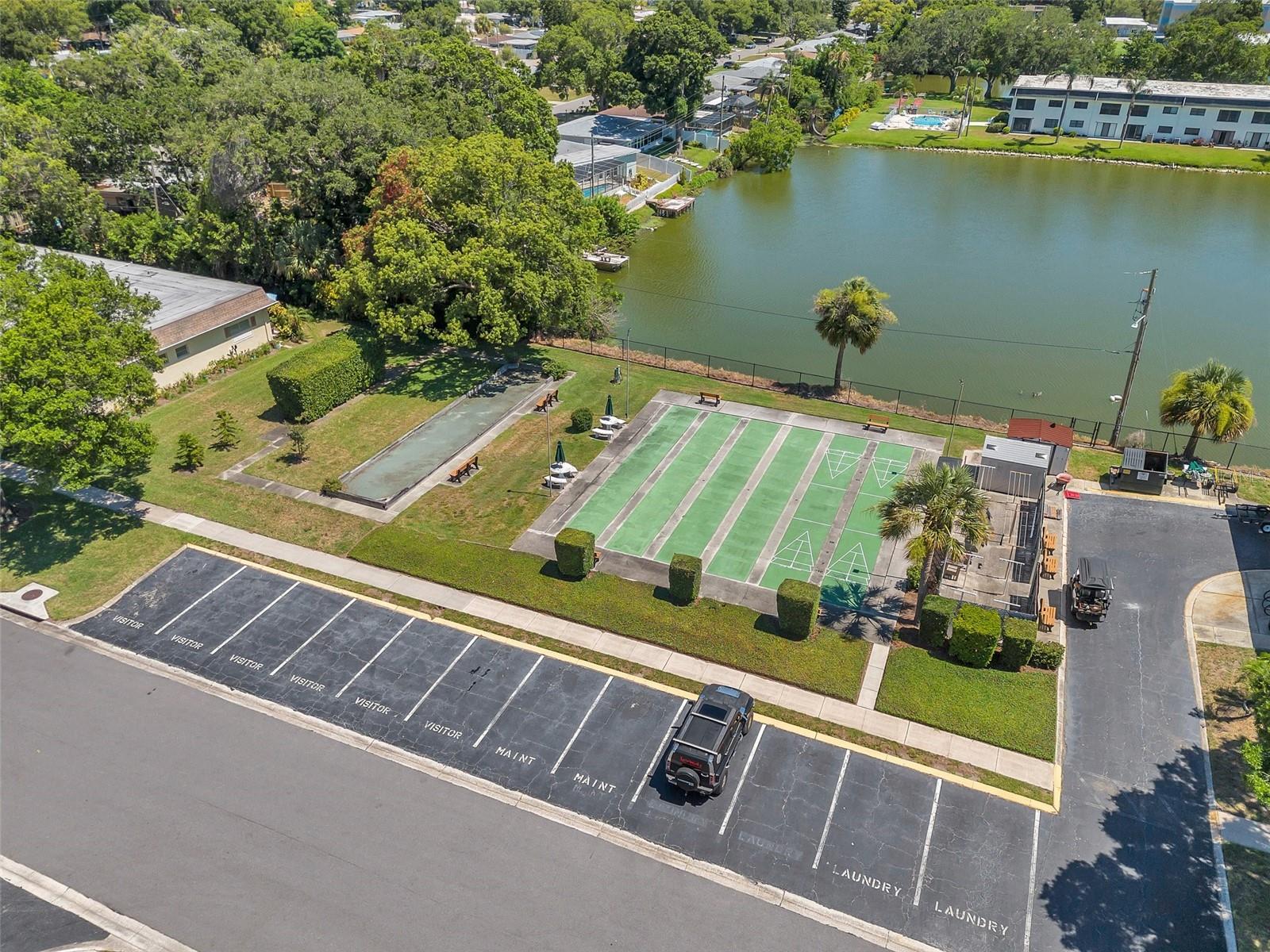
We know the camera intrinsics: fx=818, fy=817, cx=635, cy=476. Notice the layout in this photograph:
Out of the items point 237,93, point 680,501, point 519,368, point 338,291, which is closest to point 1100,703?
point 680,501

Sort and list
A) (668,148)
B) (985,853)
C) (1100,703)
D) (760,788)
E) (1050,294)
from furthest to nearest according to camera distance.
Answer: (668,148) → (1050,294) → (1100,703) → (760,788) → (985,853)

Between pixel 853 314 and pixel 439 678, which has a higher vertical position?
pixel 853 314

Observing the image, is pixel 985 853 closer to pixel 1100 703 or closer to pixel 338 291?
pixel 1100 703

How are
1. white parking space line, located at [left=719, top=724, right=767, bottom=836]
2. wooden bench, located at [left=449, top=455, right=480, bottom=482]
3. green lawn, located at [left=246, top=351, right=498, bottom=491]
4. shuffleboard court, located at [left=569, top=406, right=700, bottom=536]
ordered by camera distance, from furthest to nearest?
green lawn, located at [left=246, top=351, right=498, bottom=491]
wooden bench, located at [left=449, top=455, right=480, bottom=482]
shuffleboard court, located at [left=569, top=406, right=700, bottom=536]
white parking space line, located at [left=719, top=724, right=767, bottom=836]

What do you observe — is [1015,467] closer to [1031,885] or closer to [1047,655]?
[1047,655]

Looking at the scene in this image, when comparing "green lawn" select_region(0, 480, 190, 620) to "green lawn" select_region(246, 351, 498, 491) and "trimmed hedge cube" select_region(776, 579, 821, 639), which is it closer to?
"green lawn" select_region(246, 351, 498, 491)

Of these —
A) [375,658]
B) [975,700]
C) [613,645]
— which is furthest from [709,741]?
[375,658]

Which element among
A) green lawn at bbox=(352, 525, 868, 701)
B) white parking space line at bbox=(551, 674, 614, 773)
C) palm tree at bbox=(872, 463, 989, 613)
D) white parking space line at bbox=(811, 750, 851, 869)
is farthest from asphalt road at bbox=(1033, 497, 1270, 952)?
white parking space line at bbox=(551, 674, 614, 773)
